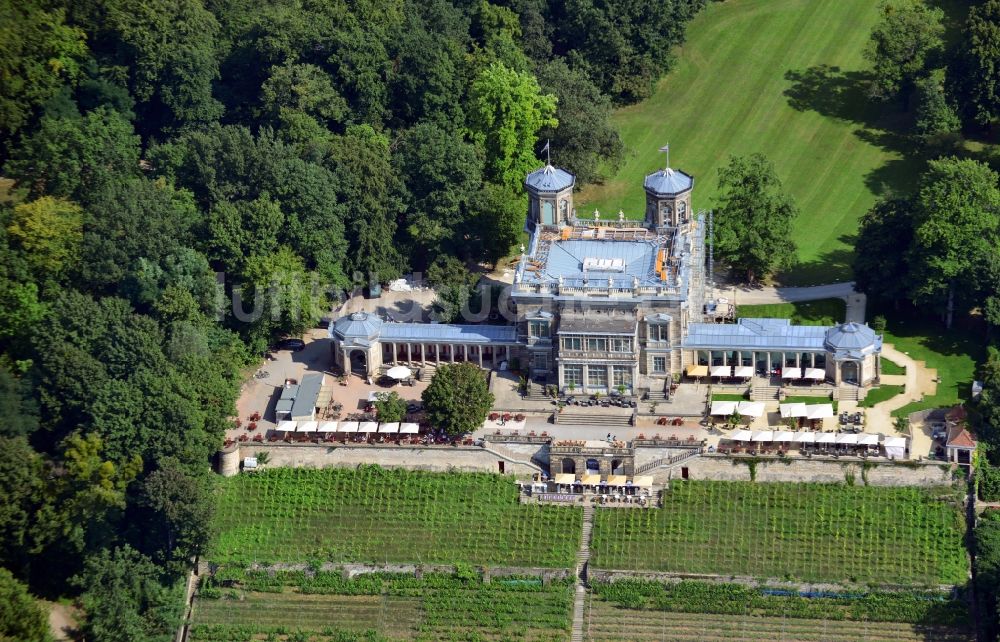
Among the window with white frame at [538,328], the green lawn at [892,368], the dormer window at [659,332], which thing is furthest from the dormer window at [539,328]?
the green lawn at [892,368]

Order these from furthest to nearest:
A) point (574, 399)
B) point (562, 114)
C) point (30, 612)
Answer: point (562, 114) → point (574, 399) → point (30, 612)

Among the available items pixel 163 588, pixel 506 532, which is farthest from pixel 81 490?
pixel 506 532

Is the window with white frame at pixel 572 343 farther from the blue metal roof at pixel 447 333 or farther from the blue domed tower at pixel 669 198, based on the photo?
the blue domed tower at pixel 669 198

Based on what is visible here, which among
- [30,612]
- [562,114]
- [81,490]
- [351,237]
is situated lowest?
[30,612]

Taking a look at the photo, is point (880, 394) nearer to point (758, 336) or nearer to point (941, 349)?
Answer: point (941, 349)

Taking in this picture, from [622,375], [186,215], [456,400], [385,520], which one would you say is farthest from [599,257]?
[186,215]

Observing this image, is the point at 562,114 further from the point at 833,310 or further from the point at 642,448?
the point at 642,448
